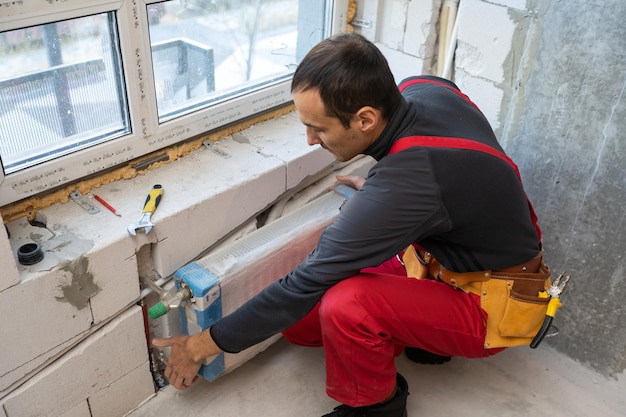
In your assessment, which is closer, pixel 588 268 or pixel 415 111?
pixel 415 111

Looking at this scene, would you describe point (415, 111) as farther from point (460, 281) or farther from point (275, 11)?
point (275, 11)

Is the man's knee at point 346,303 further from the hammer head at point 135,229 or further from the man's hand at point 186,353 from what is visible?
the hammer head at point 135,229

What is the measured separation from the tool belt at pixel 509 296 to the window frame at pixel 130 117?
881 mm

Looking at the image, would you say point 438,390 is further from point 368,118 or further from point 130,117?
point 130,117

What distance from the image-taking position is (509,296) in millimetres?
1532

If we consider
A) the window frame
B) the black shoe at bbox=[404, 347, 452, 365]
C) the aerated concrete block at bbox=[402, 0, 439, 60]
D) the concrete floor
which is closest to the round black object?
the window frame

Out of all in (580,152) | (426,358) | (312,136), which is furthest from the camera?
(426,358)

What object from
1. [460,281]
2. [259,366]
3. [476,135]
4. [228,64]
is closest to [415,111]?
[476,135]

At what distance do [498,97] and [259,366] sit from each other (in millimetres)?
1200

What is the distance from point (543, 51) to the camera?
5.65 feet

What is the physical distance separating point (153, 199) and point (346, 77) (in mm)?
672

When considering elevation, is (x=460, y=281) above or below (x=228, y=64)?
below

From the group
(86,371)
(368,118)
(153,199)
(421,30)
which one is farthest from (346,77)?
(86,371)

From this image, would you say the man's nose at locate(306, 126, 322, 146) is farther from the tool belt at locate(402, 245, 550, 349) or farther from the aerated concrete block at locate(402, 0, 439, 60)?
the aerated concrete block at locate(402, 0, 439, 60)
